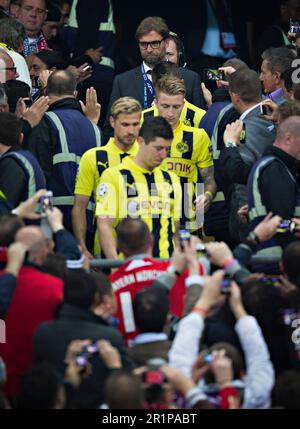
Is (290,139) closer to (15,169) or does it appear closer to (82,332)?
(15,169)

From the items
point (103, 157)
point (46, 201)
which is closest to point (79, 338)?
point (46, 201)

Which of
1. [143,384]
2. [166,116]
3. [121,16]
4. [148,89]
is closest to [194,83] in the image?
[148,89]

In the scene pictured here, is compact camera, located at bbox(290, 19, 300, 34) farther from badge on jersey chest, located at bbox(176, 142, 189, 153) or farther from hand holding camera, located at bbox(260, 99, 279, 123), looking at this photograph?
badge on jersey chest, located at bbox(176, 142, 189, 153)

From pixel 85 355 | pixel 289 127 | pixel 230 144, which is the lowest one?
pixel 85 355

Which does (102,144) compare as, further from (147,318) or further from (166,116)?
(147,318)

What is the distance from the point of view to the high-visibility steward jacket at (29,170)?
12391mm

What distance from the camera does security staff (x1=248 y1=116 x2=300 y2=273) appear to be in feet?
39.0

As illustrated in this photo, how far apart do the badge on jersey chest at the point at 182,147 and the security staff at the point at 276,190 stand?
1588mm

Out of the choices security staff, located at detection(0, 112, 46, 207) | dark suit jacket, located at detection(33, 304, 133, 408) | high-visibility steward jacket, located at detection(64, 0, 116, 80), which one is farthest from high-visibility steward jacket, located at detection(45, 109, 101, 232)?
dark suit jacket, located at detection(33, 304, 133, 408)

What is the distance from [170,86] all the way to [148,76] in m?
1.29

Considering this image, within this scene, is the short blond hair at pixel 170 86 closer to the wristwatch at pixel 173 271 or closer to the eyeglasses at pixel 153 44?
the eyeglasses at pixel 153 44

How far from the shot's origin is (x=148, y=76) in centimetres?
1485

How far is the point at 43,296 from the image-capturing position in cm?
1026

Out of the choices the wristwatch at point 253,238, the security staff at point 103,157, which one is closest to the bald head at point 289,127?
the wristwatch at point 253,238
